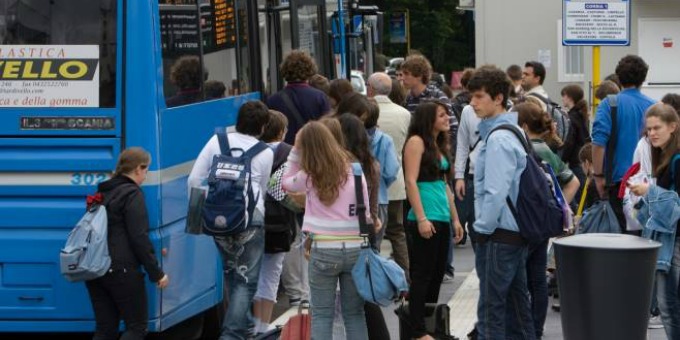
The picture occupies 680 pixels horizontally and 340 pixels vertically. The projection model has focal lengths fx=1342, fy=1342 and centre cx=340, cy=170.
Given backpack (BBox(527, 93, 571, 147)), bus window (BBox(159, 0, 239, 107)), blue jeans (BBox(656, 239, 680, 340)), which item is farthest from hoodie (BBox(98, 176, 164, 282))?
backpack (BBox(527, 93, 571, 147))

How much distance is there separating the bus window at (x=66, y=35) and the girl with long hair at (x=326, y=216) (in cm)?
136

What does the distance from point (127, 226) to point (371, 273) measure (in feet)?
4.96

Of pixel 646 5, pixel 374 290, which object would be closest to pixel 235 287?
pixel 374 290

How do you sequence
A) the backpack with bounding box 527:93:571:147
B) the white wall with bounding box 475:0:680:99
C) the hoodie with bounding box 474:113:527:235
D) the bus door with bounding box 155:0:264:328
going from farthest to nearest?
the white wall with bounding box 475:0:680:99 → the backpack with bounding box 527:93:571:147 → the bus door with bounding box 155:0:264:328 → the hoodie with bounding box 474:113:527:235

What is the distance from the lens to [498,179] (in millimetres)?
7449

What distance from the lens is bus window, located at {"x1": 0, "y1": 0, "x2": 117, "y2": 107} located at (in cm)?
827

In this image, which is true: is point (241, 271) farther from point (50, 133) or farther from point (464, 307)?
point (464, 307)

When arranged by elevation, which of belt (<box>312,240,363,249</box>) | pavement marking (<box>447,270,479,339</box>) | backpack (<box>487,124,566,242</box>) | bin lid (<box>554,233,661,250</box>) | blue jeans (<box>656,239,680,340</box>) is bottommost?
pavement marking (<box>447,270,479,339</box>)

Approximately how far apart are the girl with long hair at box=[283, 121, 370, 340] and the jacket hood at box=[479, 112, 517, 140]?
2.50 ft

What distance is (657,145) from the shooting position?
26.7 feet

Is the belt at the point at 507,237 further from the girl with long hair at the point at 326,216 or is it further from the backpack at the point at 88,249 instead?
the backpack at the point at 88,249

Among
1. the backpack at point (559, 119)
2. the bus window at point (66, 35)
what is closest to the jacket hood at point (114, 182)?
the bus window at point (66, 35)

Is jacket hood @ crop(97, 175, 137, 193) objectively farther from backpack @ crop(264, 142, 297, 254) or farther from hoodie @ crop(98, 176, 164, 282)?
backpack @ crop(264, 142, 297, 254)

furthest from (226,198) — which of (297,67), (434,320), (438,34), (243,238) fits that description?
(438,34)
